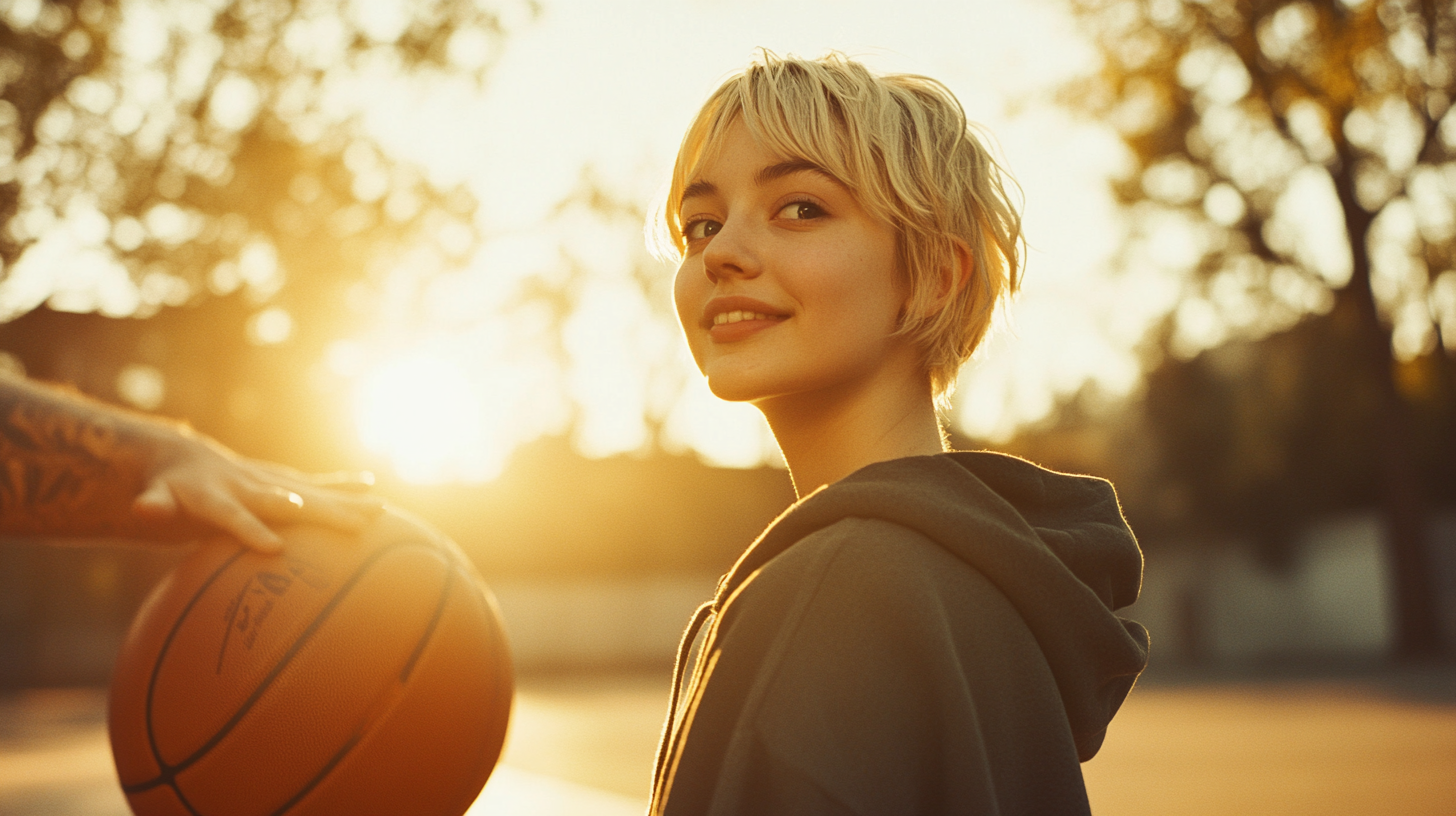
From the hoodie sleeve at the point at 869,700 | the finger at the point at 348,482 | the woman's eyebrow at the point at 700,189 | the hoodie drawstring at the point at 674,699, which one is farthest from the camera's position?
the finger at the point at 348,482

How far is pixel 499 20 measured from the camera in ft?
63.3

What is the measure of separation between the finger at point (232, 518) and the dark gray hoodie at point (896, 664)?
4.49 ft

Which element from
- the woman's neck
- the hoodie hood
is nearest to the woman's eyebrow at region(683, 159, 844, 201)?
the woman's neck

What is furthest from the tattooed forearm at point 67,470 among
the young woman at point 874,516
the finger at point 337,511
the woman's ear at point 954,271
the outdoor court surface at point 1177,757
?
the outdoor court surface at point 1177,757

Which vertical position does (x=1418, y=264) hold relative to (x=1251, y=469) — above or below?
above

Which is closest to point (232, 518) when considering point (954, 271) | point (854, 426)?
point (854, 426)

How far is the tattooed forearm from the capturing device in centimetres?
299

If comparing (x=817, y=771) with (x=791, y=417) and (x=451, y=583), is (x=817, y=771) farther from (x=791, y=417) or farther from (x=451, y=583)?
(x=451, y=583)

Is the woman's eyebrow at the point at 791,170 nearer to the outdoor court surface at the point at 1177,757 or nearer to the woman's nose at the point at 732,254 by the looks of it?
the woman's nose at the point at 732,254

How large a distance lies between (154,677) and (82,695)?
69.8ft

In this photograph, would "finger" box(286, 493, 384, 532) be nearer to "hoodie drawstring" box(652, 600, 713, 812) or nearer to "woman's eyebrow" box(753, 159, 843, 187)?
"hoodie drawstring" box(652, 600, 713, 812)

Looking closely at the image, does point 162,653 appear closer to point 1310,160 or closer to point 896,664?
point 896,664

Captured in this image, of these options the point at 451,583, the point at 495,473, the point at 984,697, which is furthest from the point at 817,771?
the point at 495,473

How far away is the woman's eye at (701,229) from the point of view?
2.05m
